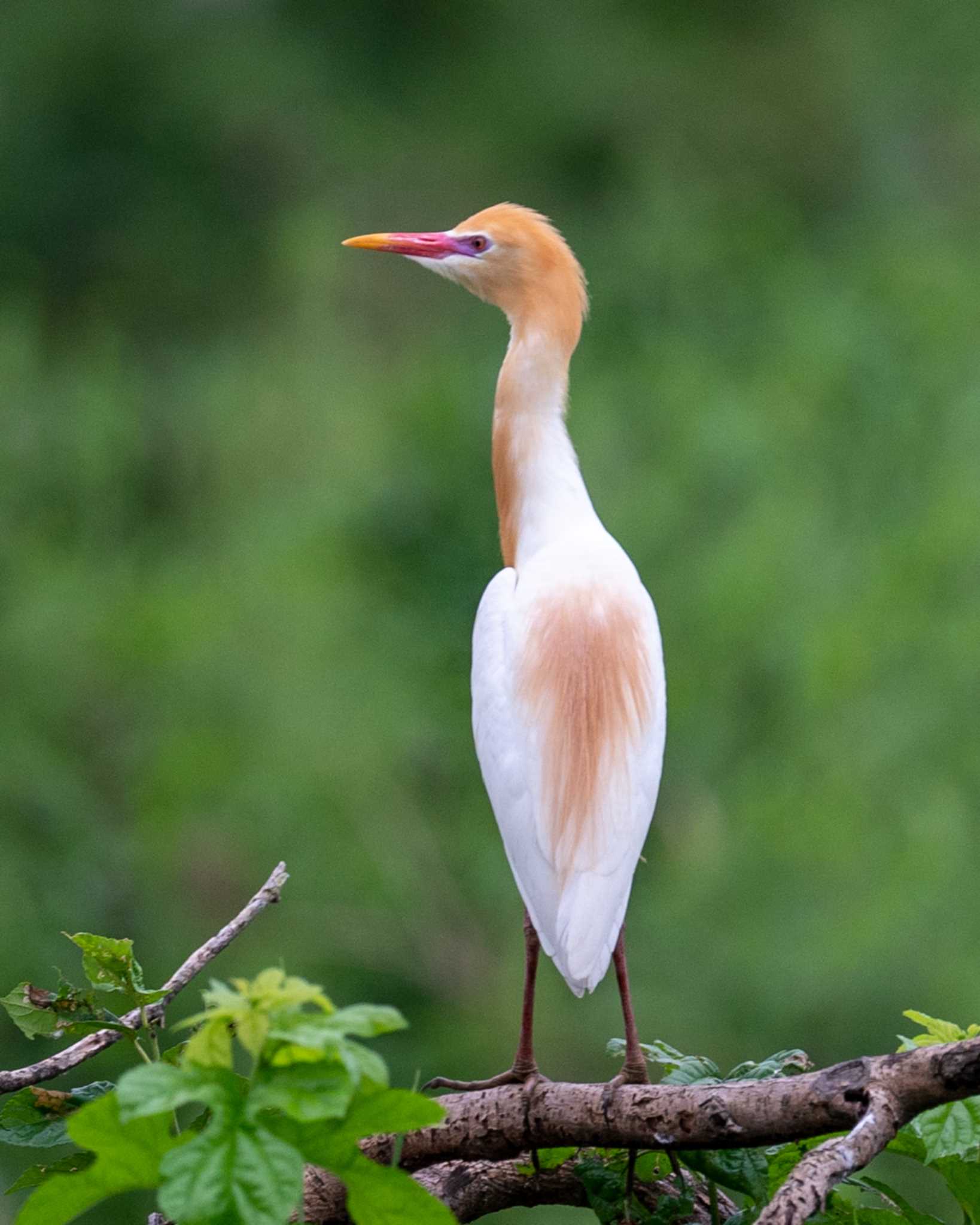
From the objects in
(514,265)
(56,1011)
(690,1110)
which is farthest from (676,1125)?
(514,265)

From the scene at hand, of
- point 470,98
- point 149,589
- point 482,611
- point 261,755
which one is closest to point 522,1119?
point 482,611

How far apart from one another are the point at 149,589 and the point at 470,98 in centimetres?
252

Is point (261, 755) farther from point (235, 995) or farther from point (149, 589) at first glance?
point (235, 995)

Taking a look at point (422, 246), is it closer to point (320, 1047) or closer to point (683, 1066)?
point (683, 1066)

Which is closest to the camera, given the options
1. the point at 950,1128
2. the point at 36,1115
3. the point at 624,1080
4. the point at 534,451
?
the point at 950,1128

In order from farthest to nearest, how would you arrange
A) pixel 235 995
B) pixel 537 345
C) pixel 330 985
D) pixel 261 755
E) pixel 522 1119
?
pixel 261 755 → pixel 330 985 → pixel 537 345 → pixel 522 1119 → pixel 235 995

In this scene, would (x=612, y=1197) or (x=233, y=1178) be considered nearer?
(x=233, y=1178)

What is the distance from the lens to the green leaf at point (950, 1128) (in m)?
0.74

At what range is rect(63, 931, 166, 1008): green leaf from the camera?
2.65 ft

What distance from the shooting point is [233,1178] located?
1.86 ft

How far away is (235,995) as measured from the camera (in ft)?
1.92

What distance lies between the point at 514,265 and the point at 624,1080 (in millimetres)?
745

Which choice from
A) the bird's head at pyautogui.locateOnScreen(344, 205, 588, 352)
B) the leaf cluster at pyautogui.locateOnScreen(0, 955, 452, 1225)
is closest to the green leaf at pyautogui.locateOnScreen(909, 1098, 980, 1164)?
the leaf cluster at pyautogui.locateOnScreen(0, 955, 452, 1225)

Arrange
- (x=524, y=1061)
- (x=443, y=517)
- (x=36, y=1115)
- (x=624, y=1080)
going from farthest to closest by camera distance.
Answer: (x=443, y=517) < (x=524, y=1061) < (x=624, y=1080) < (x=36, y=1115)
